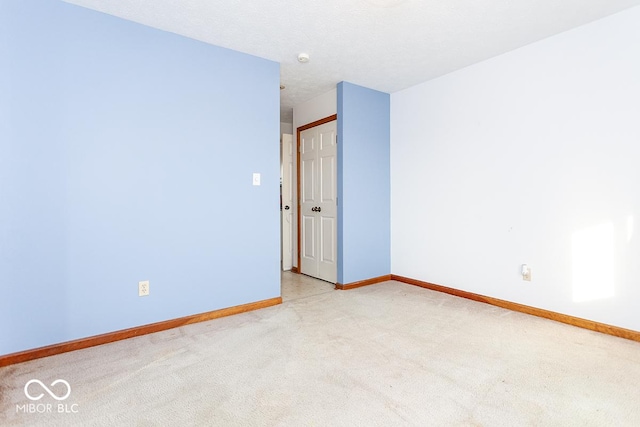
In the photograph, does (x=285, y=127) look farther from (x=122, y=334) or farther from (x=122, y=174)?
(x=122, y=334)

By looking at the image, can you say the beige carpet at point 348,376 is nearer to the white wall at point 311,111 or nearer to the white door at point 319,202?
the white door at point 319,202

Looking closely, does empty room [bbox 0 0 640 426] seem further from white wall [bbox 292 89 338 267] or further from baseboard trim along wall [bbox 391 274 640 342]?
white wall [bbox 292 89 338 267]

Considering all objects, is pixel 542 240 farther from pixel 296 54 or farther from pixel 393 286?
pixel 296 54

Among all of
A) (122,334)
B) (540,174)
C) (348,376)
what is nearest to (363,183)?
(540,174)

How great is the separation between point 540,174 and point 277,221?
2.46 meters

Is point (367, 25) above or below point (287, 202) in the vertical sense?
above

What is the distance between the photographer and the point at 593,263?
2.54 m

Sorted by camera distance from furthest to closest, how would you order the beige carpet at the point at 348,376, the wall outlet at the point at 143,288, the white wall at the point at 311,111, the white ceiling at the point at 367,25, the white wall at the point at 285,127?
1. the white wall at the point at 285,127
2. the white wall at the point at 311,111
3. the wall outlet at the point at 143,288
4. the white ceiling at the point at 367,25
5. the beige carpet at the point at 348,376

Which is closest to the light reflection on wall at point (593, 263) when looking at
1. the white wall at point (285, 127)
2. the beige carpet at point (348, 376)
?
the beige carpet at point (348, 376)

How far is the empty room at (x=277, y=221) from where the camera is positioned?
5.75 feet

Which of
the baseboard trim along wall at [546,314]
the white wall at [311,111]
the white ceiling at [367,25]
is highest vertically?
the white ceiling at [367,25]

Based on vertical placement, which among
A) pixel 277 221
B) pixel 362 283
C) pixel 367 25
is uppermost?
pixel 367 25

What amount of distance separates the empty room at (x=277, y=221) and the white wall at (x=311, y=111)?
394 mm

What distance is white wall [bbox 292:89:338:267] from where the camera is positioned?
3.96 metres
